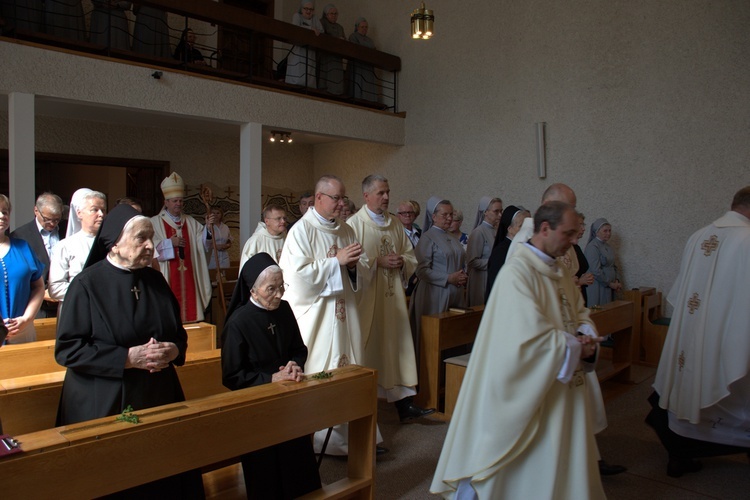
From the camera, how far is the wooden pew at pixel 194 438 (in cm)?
211

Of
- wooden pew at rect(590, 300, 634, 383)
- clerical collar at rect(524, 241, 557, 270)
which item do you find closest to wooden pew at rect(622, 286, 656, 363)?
wooden pew at rect(590, 300, 634, 383)

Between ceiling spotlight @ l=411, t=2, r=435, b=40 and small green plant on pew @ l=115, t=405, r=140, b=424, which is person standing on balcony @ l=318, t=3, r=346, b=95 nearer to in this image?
ceiling spotlight @ l=411, t=2, r=435, b=40

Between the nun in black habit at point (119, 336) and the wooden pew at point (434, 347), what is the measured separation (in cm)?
287

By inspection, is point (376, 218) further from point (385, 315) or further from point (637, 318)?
point (637, 318)

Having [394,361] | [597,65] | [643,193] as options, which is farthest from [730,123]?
[394,361]

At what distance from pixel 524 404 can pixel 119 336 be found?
6.11 ft

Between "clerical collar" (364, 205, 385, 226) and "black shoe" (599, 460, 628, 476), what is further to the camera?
"clerical collar" (364, 205, 385, 226)

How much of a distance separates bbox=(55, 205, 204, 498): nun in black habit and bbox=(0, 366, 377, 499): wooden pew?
0.91 ft

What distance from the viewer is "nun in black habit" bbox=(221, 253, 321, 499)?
3.09m

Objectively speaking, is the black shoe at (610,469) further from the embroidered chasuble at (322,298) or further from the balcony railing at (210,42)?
the balcony railing at (210,42)

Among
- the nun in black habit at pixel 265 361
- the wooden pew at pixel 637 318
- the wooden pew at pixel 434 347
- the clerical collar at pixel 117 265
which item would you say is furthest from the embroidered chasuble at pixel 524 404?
the wooden pew at pixel 637 318

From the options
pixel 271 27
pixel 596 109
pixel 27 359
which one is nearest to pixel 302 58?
pixel 271 27

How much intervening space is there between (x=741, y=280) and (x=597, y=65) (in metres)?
5.97

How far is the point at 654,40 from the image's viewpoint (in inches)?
335
